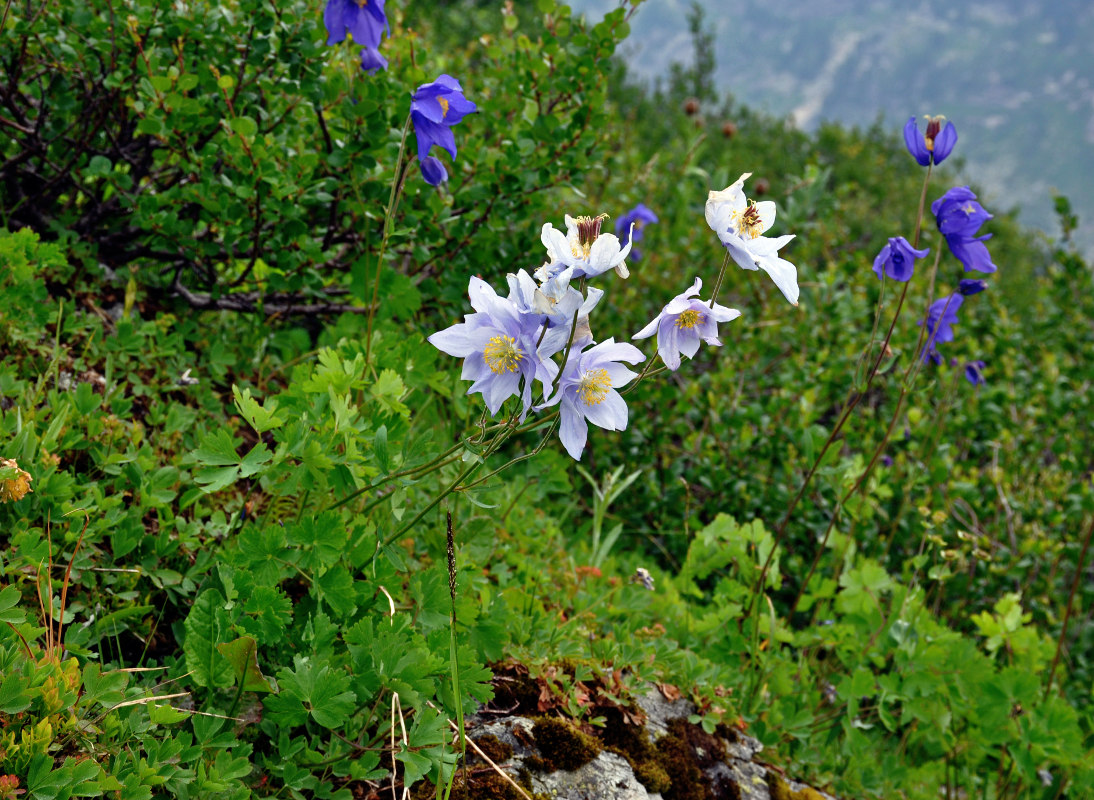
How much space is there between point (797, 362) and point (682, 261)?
1.33m

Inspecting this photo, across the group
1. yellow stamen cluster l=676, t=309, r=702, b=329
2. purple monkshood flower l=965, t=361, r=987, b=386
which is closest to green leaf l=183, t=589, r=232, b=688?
yellow stamen cluster l=676, t=309, r=702, b=329

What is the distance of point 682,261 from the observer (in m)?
5.04

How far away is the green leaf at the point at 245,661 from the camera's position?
1.45 m

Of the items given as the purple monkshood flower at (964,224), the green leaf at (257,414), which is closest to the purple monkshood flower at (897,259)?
the purple monkshood flower at (964,224)

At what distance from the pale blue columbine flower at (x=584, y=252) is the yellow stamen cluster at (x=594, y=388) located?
199mm

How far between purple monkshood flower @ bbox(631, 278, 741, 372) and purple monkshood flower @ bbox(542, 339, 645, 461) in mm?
49

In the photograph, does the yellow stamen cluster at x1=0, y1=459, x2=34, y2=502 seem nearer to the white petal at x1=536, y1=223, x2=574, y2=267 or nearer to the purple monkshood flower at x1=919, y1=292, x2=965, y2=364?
the white petal at x1=536, y1=223, x2=574, y2=267

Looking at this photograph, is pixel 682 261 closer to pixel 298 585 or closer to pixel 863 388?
pixel 863 388

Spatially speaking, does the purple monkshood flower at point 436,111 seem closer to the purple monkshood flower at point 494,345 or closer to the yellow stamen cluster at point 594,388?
the purple monkshood flower at point 494,345

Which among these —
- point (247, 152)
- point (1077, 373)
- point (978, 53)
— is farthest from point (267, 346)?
point (978, 53)

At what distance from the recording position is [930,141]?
2.21 meters

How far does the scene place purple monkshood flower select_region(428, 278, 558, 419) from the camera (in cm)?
126

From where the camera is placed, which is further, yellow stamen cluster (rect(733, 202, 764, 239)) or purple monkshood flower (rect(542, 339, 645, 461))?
yellow stamen cluster (rect(733, 202, 764, 239))

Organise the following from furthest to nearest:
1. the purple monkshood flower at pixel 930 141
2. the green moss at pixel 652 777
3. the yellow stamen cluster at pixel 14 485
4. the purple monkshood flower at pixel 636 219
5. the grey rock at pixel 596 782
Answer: the purple monkshood flower at pixel 636 219 < the purple monkshood flower at pixel 930 141 < the green moss at pixel 652 777 < the grey rock at pixel 596 782 < the yellow stamen cluster at pixel 14 485
